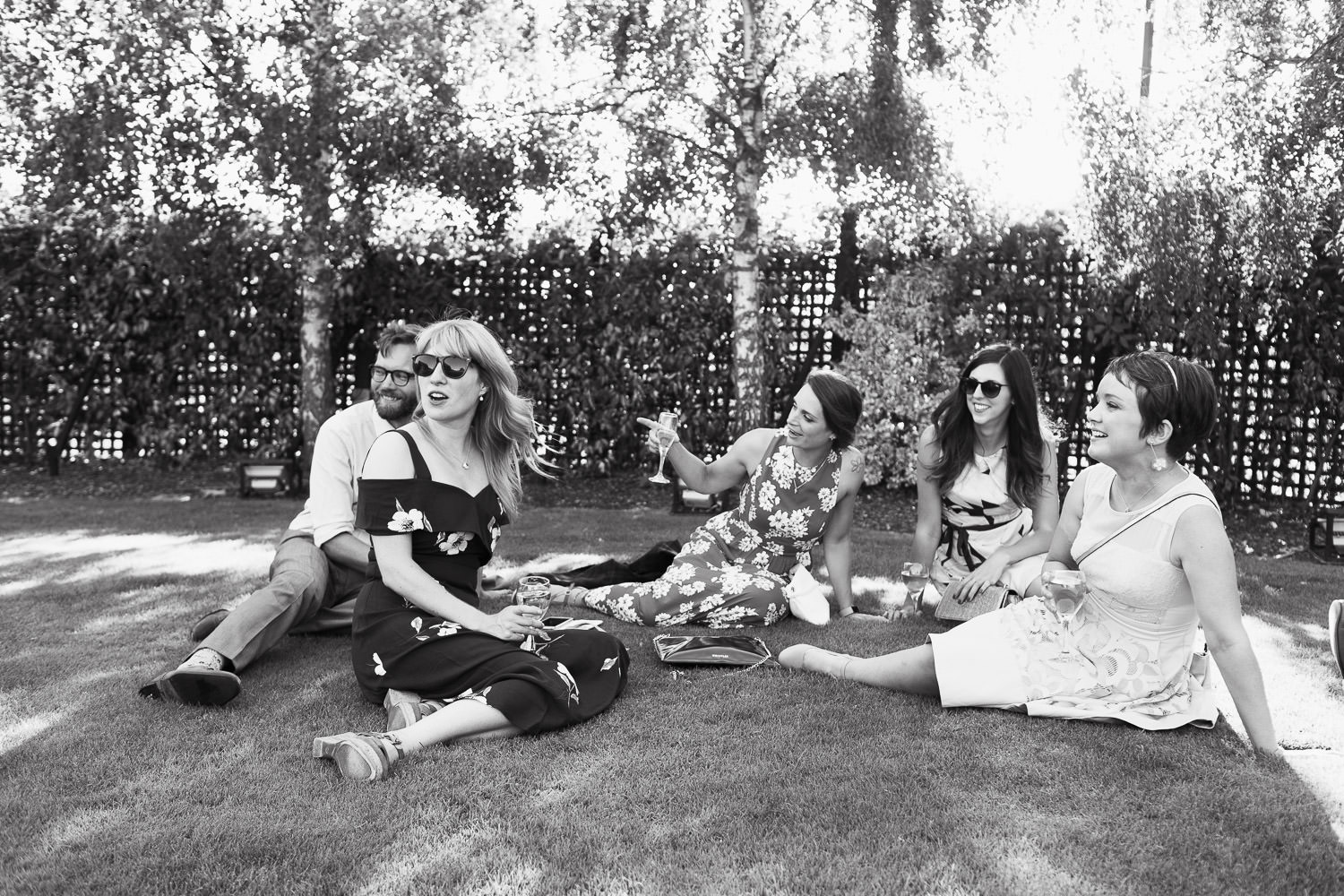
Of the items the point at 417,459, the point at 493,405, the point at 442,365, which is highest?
the point at 442,365

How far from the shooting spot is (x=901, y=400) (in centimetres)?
1001

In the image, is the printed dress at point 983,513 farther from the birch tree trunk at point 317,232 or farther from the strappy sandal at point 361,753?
the birch tree trunk at point 317,232

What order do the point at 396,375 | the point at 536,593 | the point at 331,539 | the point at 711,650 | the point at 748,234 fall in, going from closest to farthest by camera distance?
the point at 536,593
the point at 711,650
the point at 331,539
the point at 396,375
the point at 748,234

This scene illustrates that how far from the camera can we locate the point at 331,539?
4988mm

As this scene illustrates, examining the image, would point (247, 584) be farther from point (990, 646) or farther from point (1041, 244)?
point (1041, 244)

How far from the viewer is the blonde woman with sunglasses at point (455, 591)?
3.76 metres

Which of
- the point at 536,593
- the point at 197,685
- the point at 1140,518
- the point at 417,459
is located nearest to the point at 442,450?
the point at 417,459

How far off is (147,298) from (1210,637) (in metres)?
11.4

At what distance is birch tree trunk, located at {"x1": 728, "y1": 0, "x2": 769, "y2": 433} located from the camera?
8523 mm

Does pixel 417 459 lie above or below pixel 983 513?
above

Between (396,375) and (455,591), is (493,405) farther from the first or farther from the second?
(396,375)

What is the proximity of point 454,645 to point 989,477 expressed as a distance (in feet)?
10.3

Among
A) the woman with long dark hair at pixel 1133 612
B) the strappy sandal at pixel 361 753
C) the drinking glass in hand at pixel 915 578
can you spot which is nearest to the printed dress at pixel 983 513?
the drinking glass in hand at pixel 915 578

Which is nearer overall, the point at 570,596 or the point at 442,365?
the point at 442,365
